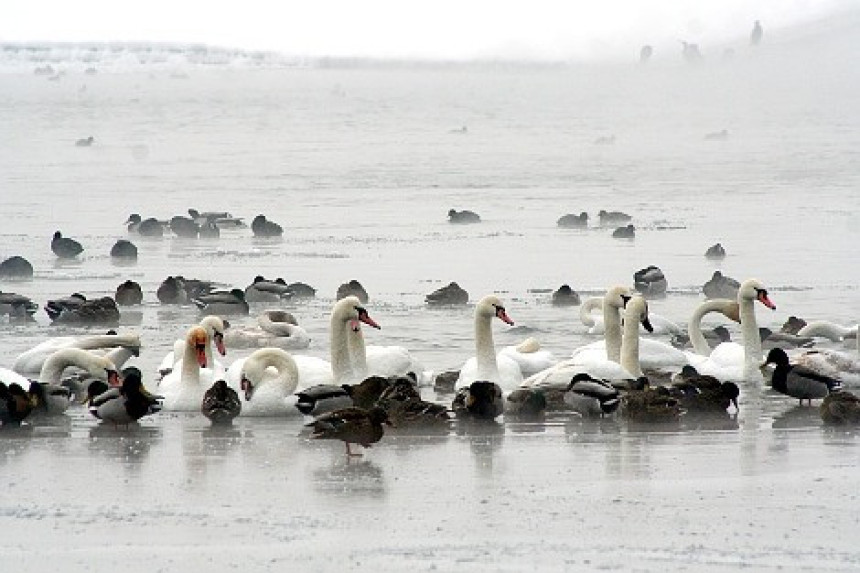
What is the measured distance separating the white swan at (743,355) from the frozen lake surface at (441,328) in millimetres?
227

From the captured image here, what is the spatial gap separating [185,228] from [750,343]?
1190 centimetres

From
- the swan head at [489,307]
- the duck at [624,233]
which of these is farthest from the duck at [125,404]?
the duck at [624,233]

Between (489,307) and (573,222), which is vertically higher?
(573,222)

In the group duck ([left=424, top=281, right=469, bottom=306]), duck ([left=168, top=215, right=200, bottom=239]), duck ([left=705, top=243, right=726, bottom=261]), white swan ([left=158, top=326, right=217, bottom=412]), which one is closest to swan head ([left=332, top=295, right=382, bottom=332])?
white swan ([left=158, top=326, right=217, bottom=412])

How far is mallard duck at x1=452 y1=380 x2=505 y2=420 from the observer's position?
10.6 metres

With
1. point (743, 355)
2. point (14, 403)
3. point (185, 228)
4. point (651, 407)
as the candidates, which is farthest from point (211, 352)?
point (185, 228)

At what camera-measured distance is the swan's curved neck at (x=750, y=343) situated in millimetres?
12547

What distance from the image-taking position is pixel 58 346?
41.7 ft

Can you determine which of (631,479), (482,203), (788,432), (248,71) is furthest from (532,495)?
(248,71)

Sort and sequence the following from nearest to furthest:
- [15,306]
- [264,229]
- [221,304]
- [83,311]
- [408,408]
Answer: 1. [408,408]
2. [83,311]
3. [15,306]
4. [221,304]
5. [264,229]

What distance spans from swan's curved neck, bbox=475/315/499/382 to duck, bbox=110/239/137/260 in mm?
9340

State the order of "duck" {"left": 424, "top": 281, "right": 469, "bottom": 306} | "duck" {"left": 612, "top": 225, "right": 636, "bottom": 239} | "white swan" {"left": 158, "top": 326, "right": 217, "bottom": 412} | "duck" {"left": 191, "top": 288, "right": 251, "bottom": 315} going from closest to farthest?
"white swan" {"left": 158, "top": 326, "right": 217, "bottom": 412}
"duck" {"left": 191, "top": 288, "right": 251, "bottom": 315}
"duck" {"left": 424, "top": 281, "right": 469, "bottom": 306}
"duck" {"left": 612, "top": 225, "right": 636, "bottom": 239}

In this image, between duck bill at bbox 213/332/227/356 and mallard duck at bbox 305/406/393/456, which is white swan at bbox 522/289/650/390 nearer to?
mallard duck at bbox 305/406/393/456

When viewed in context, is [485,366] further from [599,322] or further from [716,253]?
[716,253]
